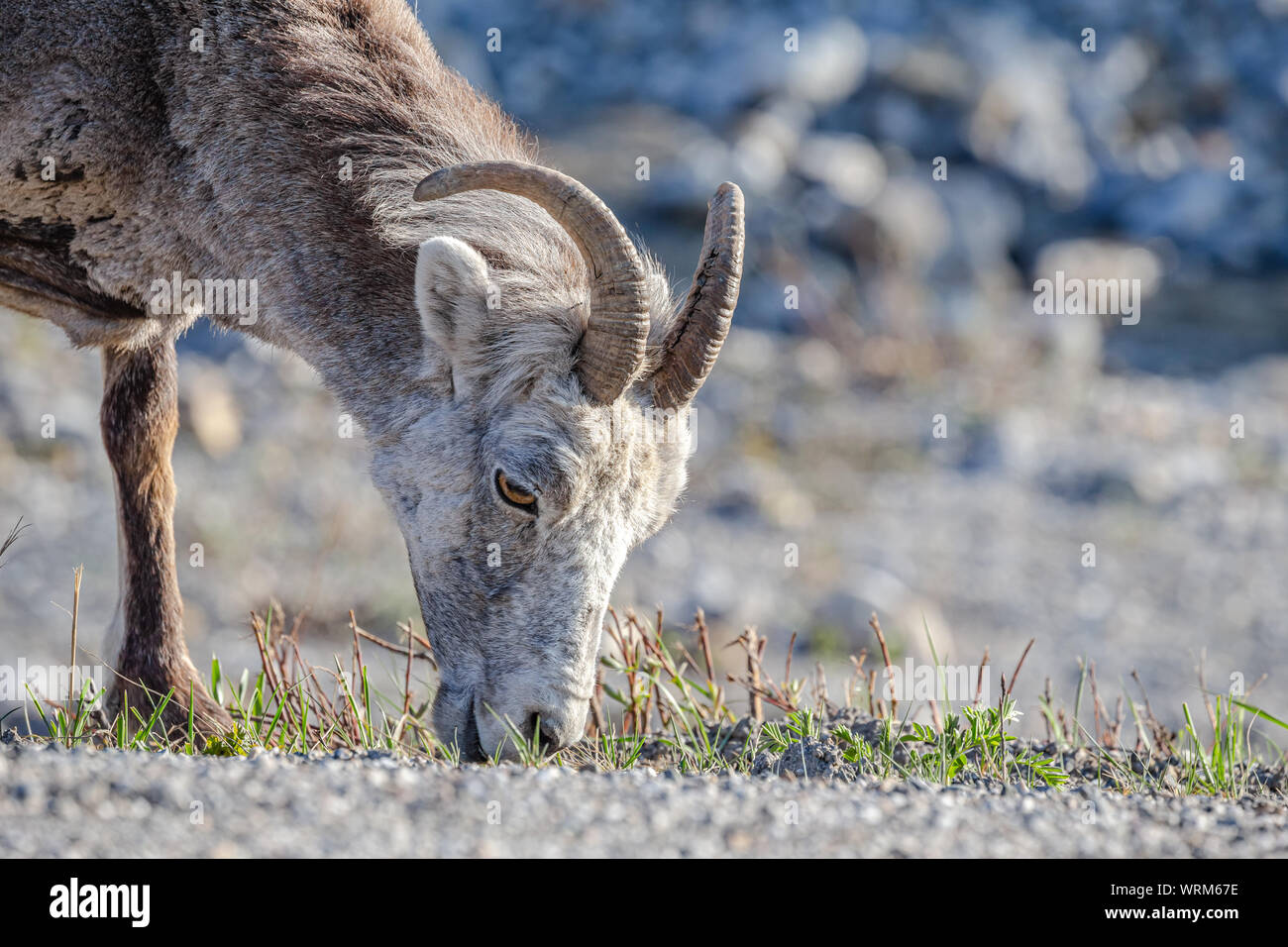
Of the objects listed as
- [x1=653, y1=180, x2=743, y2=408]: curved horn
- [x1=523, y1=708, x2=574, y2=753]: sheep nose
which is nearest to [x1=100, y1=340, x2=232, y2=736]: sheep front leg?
[x1=523, y1=708, x2=574, y2=753]: sheep nose

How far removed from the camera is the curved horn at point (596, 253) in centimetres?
480

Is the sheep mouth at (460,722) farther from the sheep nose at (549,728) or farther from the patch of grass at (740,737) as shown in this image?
the sheep nose at (549,728)

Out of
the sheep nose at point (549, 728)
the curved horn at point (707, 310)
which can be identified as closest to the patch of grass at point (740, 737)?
the sheep nose at point (549, 728)

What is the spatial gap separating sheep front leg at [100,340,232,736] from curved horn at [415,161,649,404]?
2.11 metres

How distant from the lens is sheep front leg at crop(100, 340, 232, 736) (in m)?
5.95

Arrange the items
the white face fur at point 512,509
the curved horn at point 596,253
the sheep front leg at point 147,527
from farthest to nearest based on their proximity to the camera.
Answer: the sheep front leg at point 147,527 < the white face fur at point 512,509 < the curved horn at point 596,253

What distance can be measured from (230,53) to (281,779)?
3.05 metres

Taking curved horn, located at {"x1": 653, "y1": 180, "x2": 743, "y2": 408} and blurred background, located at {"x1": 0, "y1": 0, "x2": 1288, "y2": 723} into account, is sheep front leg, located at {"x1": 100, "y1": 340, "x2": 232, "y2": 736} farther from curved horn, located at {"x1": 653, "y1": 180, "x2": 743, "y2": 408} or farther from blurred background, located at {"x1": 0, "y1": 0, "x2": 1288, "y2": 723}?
curved horn, located at {"x1": 653, "y1": 180, "x2": 743, "y2": 408}

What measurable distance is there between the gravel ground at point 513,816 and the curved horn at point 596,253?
1.49 metres

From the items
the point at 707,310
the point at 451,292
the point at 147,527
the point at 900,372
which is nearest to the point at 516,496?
the point at 451,292

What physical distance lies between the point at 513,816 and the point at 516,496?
162 centimetres

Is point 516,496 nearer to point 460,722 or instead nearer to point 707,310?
point 460,722
